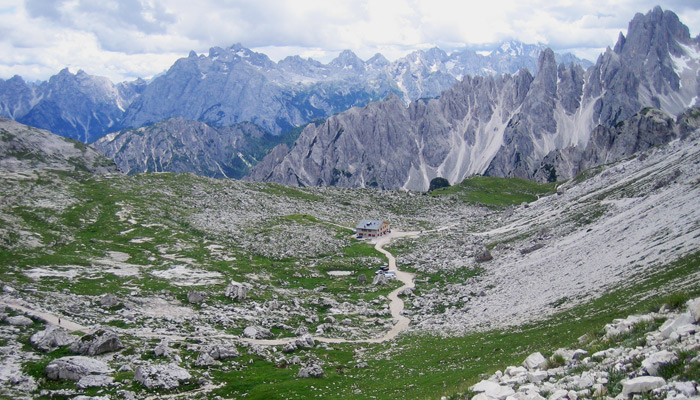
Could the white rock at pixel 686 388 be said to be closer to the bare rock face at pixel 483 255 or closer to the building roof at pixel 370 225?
the bare rock face at pixel 483 255

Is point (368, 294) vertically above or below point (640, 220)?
below

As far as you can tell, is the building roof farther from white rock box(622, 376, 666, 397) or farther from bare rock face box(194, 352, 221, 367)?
white rock box(622, 376, 666, 397)

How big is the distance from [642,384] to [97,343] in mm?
44877

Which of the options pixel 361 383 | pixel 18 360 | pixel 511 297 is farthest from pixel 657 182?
pixel 18 360

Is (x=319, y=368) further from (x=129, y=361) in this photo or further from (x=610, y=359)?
(x=610, y=359)

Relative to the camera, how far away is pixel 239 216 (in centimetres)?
14362

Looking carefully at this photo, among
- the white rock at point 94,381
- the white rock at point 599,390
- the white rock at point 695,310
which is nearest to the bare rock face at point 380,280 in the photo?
the white rock at point 94,381

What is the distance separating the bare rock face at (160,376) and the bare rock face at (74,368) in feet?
10.9

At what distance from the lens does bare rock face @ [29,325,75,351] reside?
142ft

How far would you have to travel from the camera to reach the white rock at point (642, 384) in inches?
638

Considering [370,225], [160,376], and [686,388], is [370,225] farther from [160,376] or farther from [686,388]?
[686,388]

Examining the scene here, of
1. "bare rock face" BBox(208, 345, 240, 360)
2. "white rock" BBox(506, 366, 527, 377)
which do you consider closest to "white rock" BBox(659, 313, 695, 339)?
"white rock" BBox(506, 366, 527, 377)

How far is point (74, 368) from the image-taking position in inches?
1532

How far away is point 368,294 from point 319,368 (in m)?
40.9
